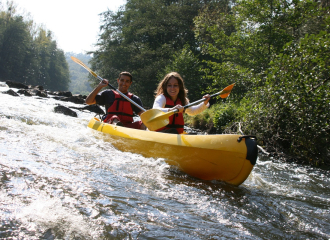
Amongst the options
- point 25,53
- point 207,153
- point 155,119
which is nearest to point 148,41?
point 155,119

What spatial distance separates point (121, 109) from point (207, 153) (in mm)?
2274

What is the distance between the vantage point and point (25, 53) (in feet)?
124

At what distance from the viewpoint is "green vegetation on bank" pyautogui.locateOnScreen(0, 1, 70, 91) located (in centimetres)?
3453

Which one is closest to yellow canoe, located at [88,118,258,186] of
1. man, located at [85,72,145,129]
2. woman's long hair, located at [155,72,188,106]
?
woman's long hair, located at [155,72,188,106]

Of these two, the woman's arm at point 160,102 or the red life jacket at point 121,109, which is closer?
the woman's arm at point 160,102

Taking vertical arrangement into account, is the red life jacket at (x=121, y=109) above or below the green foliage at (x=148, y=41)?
below

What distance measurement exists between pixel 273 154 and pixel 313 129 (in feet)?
2.89

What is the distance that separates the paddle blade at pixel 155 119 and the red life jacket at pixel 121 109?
118cm

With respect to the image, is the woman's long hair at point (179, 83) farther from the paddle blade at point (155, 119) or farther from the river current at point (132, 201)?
the river current at point (132, 201)

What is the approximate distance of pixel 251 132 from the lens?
18.5 feet

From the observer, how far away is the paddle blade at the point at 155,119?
10.9ft

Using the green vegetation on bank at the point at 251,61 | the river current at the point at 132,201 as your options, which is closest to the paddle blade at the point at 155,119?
the river current at the point at 132,201

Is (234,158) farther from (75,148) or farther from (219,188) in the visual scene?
(75,148)

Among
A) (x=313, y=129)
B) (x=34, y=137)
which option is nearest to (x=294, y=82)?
(x=313, y=129)
